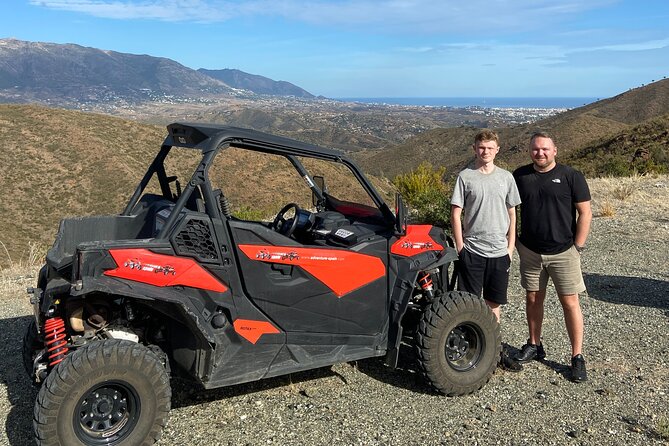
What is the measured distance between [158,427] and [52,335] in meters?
0.91

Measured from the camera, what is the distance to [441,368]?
4535 mm

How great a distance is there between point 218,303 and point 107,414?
967 millimetres

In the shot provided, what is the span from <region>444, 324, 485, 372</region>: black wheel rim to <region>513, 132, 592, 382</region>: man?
0.62m

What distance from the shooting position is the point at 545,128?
5438cm

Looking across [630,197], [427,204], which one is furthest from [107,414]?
[630,197]

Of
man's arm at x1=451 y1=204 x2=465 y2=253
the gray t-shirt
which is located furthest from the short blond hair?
man's arm at x1=451 y1=204 x2=465 y2=253

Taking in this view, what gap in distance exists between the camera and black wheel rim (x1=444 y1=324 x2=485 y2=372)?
475cm

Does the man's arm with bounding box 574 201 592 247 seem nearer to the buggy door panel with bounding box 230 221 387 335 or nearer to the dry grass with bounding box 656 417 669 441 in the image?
the dry grass with bounding box 656 417 669 441

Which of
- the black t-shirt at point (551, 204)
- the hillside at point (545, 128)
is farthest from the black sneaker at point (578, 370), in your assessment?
the hillside at point (545, 128)

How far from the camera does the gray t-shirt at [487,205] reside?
4.79m

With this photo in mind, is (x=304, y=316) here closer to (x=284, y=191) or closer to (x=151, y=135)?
(x=284, y=191)

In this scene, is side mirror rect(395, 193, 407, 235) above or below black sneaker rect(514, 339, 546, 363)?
above

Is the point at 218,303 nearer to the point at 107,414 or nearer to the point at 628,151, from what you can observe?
the point at 107,414

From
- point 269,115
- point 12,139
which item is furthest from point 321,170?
point 269,115
